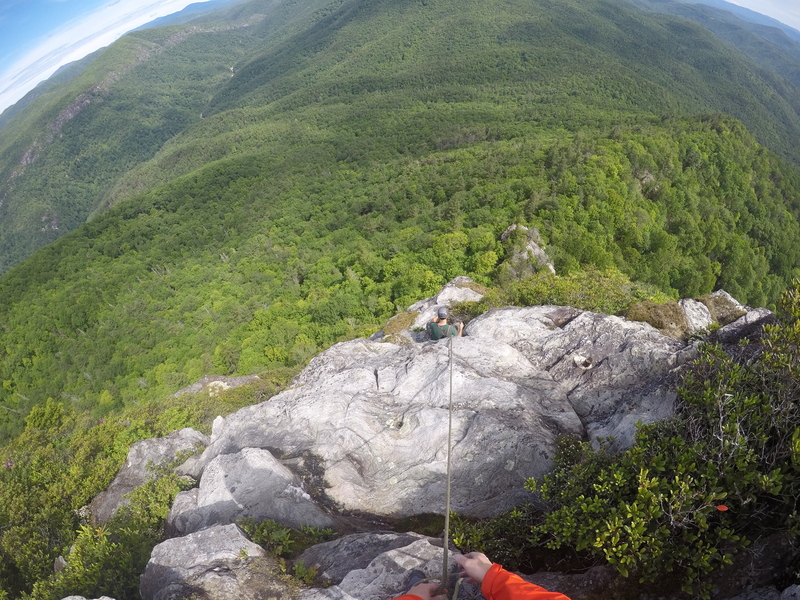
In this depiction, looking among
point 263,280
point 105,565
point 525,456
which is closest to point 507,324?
point 525,456

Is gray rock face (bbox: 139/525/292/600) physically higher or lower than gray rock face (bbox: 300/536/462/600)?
higher

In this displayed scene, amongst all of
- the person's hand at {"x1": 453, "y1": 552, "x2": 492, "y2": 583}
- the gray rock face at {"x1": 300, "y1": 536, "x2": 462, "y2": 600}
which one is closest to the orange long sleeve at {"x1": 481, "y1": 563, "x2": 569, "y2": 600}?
the person's hand at {"x1": 453, "y1": 552, "x2": 492, "y2": 583}

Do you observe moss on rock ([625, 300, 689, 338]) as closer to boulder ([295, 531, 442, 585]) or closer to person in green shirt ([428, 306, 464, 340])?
Result: person in green shirt ([428, 306, 464, 340])

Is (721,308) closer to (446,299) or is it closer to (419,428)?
(446,299)

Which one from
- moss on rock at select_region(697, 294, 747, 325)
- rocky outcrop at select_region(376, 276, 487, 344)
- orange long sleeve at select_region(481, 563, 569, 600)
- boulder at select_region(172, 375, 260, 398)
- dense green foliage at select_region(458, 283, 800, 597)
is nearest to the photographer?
orange long sleeve at select_region(481, 563, 569, 600)

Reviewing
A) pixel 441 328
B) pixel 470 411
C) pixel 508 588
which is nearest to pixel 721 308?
pixel 441 328

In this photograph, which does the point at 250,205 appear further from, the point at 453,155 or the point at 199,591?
the point at 199,591
